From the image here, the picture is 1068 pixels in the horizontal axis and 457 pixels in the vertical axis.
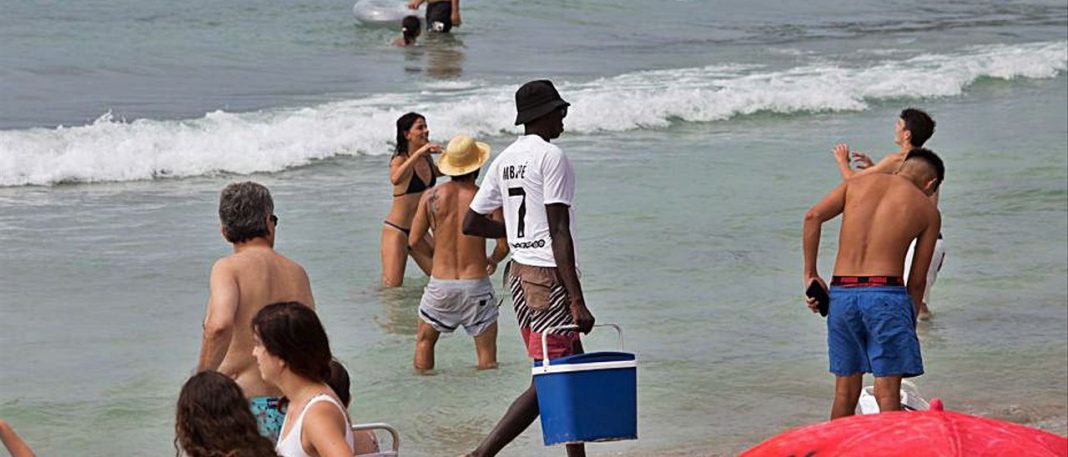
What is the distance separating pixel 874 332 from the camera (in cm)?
747

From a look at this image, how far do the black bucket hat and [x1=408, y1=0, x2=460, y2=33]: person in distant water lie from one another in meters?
19.4

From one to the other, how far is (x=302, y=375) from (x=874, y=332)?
3251mm

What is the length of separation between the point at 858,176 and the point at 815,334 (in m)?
3.28

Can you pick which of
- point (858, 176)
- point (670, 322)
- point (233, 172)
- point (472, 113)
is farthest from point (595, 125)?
point (858, 176)

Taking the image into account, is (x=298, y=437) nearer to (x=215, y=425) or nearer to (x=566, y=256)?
(x=215, y=425)

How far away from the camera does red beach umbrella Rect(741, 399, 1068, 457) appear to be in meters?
3.72

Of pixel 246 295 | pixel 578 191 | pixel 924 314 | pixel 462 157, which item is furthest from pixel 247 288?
pixel 578 191

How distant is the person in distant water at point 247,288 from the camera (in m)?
5.85

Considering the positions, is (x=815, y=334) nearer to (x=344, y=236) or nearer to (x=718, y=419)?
(x=718, y=419)

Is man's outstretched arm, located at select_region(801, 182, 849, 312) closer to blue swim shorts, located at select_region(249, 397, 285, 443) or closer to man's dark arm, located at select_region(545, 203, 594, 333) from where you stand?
man's dark arm, located at select_region(545, 203, 594, 333)

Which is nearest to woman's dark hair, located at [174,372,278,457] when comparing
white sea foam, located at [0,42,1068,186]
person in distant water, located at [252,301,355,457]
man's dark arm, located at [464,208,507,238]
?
person in distant water, located at [252,301,355,457]

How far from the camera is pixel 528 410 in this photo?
24.4ft

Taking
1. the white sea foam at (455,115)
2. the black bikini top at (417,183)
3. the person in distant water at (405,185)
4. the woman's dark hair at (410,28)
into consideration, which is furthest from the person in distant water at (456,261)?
the woman's dark hair at (410,28)

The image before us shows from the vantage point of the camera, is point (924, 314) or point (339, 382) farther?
point (924, 314)
